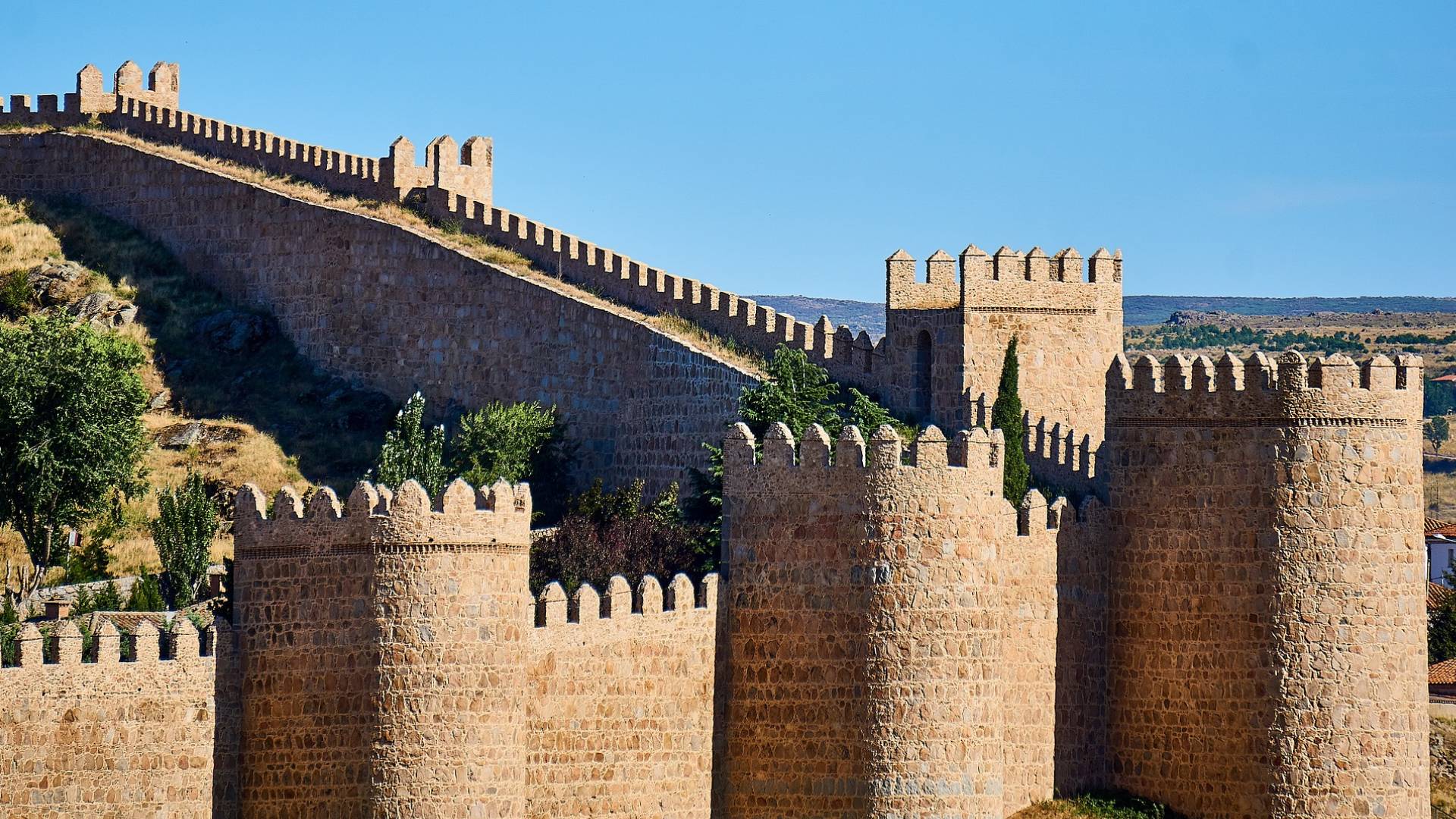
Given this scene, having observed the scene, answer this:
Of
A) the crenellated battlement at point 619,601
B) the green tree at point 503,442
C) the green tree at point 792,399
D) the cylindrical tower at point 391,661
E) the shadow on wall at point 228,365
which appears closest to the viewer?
the cylindrical tower at point 391,661

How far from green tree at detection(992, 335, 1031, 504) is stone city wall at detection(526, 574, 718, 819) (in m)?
7.27

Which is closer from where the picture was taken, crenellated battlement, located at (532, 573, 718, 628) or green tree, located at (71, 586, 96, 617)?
crenellated battlement, located at (532, 573, 718, 628)

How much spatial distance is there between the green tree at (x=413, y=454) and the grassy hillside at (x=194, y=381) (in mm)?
1678

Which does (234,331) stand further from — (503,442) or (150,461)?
(503,442)

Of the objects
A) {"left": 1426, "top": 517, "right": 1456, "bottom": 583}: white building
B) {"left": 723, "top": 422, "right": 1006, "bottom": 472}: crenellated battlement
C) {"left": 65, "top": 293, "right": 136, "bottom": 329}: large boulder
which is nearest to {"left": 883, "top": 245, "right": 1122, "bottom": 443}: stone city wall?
{"left": 723, "top": 422, "right": 1006, "bottom": 472}: crenellated battlement

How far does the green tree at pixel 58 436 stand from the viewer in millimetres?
44781

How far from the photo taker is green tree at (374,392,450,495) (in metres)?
44.6

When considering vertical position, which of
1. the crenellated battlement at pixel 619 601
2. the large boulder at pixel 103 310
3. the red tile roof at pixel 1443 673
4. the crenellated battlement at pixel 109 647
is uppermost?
the large boulder at pixel 103 310

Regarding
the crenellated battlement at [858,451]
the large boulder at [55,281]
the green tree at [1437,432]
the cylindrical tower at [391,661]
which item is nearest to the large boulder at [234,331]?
the large boulder at [55,281]

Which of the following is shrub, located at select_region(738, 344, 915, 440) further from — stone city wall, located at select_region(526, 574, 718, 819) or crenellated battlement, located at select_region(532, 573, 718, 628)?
stone city wall, located at select_region(526, 574, 718, 819)

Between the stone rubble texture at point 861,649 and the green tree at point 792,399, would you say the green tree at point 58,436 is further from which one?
the stone rubble texture at point 861,649

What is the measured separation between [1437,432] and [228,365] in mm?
54459

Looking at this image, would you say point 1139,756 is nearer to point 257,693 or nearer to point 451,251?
point 257,693

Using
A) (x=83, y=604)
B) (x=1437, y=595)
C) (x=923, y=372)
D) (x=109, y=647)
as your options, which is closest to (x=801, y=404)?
(x=923, y=372)
